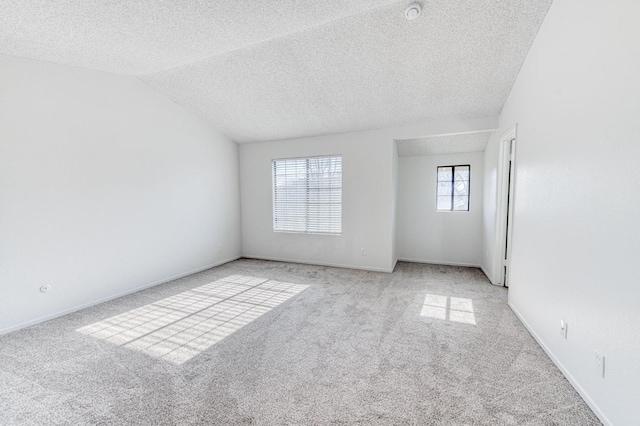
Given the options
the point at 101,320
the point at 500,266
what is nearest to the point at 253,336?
the point at 101,320

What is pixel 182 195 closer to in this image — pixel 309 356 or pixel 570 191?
pixel 309 356

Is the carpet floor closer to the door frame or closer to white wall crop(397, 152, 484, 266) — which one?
the door frame

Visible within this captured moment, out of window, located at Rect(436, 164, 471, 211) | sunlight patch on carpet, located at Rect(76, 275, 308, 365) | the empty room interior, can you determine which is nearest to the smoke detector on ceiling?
the empty room interior

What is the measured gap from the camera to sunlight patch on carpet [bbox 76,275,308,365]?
2.40 meters

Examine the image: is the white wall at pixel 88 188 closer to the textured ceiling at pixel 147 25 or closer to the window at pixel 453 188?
the textured ceiling at pixel 147 25

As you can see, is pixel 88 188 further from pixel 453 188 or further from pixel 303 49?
pixel 453 188

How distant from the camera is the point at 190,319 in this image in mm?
2914

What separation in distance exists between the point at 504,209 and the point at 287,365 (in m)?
3.57

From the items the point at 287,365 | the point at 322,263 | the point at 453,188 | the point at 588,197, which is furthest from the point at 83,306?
the point at 453,188

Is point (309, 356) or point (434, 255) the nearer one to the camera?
point (309, 356)

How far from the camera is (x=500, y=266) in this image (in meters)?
3.90

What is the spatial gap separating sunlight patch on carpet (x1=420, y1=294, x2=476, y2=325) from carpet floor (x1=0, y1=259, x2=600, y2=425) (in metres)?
0.02

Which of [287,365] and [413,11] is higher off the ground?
[413,11]

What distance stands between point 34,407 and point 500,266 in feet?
16.4
